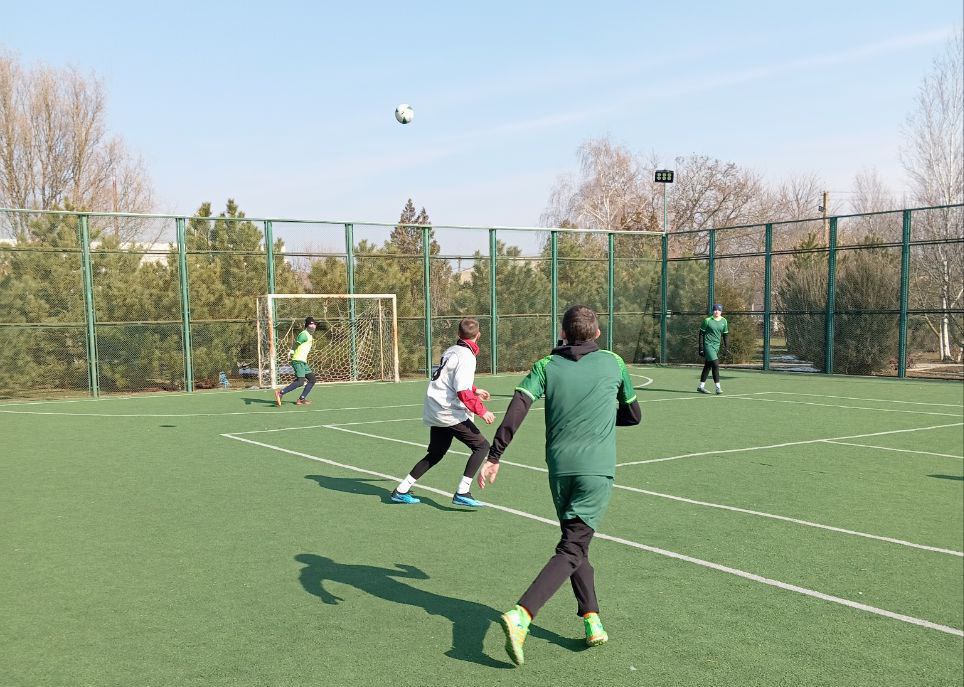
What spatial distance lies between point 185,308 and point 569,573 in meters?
18.8

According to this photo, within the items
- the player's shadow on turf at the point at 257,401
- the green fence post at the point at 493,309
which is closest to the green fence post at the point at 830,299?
the green fence post at the point at 493,309

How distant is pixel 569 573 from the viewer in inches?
195

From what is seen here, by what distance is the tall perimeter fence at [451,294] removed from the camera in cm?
2080

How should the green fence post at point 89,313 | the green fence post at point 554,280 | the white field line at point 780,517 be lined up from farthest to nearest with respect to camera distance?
the green fence post at point 554,280
the green fence post at point 89,313
the white field line at point 780,517

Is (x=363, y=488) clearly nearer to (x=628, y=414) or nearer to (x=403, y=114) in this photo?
(x=628, y=414)

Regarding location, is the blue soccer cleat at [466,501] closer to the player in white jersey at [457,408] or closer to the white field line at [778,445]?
the player in white jersey at [457,408]

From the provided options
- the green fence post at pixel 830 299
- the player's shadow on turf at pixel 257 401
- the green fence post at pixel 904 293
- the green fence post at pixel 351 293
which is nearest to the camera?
the player's shadow on turf at pixel 257 401

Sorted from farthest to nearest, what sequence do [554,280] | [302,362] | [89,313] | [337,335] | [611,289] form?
→ [611,289] < [554,280] < [337,335] < [89,313] < [302,362]

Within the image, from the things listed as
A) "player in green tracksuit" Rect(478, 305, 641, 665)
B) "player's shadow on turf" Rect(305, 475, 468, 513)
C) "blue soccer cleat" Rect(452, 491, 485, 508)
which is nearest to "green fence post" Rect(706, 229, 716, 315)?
"player's shadow on turf" Rect(305, 475, 468, 513)

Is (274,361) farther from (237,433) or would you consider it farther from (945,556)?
(945,556)

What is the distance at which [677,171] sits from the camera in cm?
5438

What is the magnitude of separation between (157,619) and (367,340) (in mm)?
18958

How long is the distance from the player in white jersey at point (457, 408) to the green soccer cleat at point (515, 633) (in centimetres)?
342

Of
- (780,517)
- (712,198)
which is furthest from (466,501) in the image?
(712,198)
